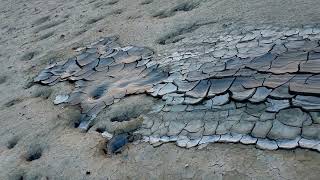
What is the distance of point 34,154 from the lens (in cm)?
262

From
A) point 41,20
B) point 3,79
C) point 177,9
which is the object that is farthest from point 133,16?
point 41,20

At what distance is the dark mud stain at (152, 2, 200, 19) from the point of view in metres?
3.84

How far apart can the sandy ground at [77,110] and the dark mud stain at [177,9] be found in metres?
0.02

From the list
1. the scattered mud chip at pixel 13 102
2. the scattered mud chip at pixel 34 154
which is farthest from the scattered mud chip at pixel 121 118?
the scattered mud chip at pixel 13 102

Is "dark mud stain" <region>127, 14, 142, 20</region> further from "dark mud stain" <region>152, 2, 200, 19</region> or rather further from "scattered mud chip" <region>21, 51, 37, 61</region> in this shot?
"scattered mud chip" <region>21, 51, 37, 61</region>

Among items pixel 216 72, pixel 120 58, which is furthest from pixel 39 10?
pixel 216 72

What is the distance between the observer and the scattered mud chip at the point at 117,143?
234 cm

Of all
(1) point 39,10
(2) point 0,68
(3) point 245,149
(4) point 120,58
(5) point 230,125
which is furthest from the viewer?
(1) point 39,10

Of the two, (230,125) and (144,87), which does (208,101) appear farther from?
(144,87)

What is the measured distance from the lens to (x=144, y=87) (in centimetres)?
275

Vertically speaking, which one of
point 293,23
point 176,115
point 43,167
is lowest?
point 43,167

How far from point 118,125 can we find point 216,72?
0.73 m

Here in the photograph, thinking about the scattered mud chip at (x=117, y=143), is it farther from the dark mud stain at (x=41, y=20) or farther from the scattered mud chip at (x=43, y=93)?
the dark mud stain at (x=41, y=20)

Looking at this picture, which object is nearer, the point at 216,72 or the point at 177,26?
the point at 216,72
